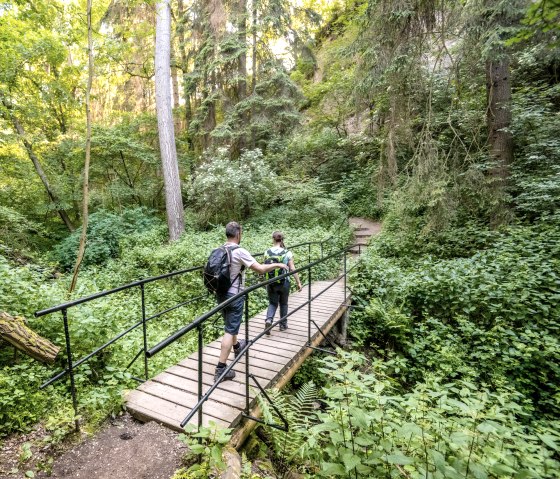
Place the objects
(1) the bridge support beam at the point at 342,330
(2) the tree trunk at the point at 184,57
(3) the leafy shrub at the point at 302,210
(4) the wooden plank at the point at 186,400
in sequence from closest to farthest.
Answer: (4) the wooden plank at the point at 186,400, (1) the bridge support beam at the point at 342,330, (3) the leafy shrub at the point at 302,210, (2) the tree trunk at the point at 184,57

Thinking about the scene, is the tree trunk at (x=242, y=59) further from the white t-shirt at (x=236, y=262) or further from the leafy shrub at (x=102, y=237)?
the white t-shirt at (x=236, y=262)

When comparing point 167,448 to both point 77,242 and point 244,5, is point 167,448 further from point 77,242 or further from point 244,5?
point 244,5

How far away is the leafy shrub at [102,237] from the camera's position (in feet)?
35.6

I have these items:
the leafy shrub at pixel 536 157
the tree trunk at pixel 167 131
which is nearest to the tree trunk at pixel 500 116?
the leafy shrub at pixel 536 157

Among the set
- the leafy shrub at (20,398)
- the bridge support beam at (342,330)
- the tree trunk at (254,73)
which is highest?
the tree trunk at (254,73)

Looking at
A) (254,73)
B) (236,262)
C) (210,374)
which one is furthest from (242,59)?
(210,374)

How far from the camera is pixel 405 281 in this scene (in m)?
6.47

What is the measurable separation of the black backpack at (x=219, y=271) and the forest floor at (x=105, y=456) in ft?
4.65

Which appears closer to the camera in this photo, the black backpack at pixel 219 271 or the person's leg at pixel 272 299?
the black backpack at pixel 219 271

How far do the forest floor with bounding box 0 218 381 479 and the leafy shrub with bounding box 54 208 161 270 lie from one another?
9.10m

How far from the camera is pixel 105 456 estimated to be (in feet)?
8.18

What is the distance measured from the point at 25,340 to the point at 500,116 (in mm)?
10420

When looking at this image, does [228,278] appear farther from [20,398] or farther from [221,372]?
[20,398]

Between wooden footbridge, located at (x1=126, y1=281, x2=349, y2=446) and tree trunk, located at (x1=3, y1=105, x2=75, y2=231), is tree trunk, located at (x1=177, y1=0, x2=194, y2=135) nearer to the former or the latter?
tree trunk, located at (x1=3, y1=105, x2=75, y2=231)
